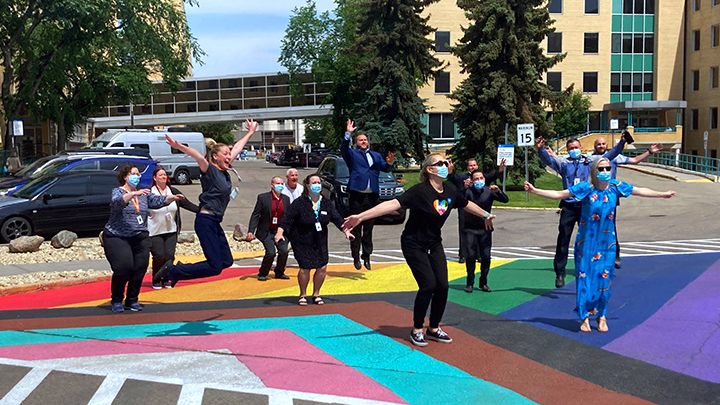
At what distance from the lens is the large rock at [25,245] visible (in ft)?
48.1

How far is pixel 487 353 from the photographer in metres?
7.29

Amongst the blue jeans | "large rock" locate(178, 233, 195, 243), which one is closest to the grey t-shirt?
the blue jeans

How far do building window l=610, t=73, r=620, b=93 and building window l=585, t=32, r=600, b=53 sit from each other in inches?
115

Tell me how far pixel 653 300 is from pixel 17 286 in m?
9.53

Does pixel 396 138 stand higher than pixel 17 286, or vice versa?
pixel 396 138

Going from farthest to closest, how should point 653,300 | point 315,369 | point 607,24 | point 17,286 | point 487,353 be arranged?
1. point 607,24
2. point 17,286
3. point 653,300
4. point 487,353
5. point 315,369

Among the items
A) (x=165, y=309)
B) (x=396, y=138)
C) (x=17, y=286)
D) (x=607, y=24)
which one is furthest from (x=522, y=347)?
(x=607, y=24)

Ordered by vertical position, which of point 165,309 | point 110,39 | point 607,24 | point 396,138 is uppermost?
point 607,24

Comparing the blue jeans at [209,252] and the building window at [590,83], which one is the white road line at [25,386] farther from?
the building window at [590,83]

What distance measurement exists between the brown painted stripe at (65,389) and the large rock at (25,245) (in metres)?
9.05

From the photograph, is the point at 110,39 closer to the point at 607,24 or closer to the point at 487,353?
the point at 487,353

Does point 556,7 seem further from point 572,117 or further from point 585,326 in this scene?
point 585,326

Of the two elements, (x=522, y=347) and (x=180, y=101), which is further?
(x=180, y=101)

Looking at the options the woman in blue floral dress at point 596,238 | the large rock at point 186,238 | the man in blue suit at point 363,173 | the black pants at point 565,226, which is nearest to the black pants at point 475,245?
the black pants at point 565,226
